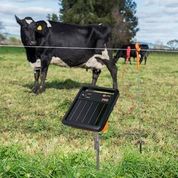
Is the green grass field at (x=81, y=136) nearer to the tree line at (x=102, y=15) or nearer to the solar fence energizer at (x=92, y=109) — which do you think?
the solar fence energizer at (x=92, y=109)

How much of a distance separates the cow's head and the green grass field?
1349 millimetres

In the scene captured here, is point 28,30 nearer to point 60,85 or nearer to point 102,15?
point 60,85

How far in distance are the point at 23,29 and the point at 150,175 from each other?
936 centimetres

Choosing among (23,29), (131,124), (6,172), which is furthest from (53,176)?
(23,29)

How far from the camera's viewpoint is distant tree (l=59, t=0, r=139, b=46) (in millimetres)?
60812

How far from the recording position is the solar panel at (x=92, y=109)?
4.66 meters

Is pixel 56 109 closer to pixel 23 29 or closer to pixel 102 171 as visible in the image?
pixel 23 29

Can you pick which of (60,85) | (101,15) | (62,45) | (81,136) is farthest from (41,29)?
(101,15)

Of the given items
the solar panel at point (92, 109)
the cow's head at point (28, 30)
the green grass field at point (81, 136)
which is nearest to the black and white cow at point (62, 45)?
the cow's head at point (28, 30)

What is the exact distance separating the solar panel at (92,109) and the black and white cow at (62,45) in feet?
26.5

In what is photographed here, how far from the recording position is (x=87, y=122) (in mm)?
4730

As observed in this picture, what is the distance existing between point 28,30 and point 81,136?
21.0 feet

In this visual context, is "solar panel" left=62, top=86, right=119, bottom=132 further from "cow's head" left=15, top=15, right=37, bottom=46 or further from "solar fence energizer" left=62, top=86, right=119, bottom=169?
"cow's head" left=15, top=15, right=37, bottom=46

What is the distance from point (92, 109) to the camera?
4.82m
